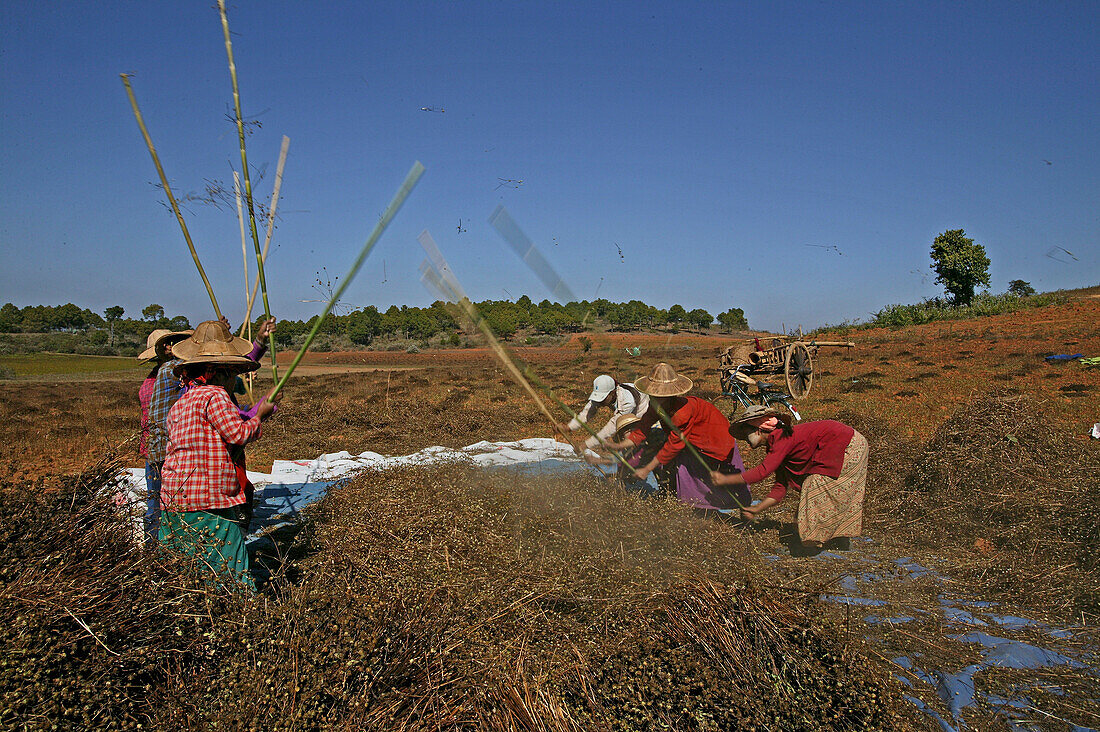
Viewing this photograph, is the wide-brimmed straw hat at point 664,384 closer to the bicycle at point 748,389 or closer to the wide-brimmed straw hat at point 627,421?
the wide-brimmed straw hat at point 627,421

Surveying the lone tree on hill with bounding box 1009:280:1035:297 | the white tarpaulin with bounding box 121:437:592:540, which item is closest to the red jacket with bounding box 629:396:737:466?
the white tarpaulin with bounding box 121:437:592:540

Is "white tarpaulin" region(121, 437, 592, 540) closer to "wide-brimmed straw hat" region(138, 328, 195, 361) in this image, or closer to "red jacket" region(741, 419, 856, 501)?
Result: "wide-brimmed straw hat" region(138, 328, 195, 361)

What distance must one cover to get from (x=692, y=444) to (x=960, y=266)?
4066 cm

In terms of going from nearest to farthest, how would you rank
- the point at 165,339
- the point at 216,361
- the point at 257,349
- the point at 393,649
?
1. the point at 393,649
2. the point at 216,361
3. the point at 257,349
4. the point at 165,339

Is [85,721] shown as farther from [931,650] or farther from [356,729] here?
[931,650]

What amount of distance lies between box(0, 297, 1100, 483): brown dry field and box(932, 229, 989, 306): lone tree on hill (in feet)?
46.4

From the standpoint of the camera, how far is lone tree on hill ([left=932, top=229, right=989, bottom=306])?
36.9m

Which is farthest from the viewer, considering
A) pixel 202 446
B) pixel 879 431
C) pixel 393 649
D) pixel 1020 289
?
pixel 1020 289

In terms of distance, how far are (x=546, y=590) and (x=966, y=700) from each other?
1.76 meters

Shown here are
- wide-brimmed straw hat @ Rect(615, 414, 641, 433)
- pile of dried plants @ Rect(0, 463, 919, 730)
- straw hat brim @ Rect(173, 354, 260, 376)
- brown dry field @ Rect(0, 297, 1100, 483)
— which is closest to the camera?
pile of dried plants @ Rect(0, 463, 919, 730)

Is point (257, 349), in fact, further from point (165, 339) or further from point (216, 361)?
point (165, 339)

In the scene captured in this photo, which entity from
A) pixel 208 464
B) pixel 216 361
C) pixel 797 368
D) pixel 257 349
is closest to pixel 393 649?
pixel 208 464

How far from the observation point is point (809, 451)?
4.26 meters

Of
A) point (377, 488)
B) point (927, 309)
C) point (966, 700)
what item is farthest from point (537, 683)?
point (927, 309)
